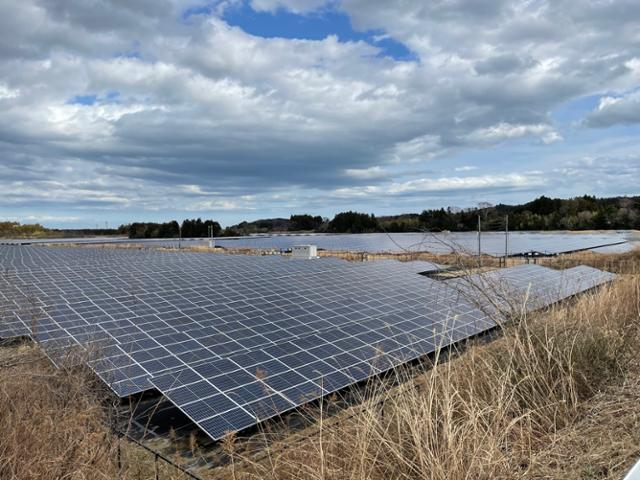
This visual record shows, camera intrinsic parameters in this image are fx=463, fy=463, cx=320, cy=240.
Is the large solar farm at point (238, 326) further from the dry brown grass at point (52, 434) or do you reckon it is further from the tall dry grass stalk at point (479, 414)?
the dry brown grass at point (52, 434)

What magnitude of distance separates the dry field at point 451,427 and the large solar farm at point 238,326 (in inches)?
20.5

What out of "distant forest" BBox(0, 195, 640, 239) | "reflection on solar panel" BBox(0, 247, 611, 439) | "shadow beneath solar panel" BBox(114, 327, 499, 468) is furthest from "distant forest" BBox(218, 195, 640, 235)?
"shadow beneath solar panel" BBox(114, 327, 499, 468)

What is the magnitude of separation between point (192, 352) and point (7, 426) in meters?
5.04

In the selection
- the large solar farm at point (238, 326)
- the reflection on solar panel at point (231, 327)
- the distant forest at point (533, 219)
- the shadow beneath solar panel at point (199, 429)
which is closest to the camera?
the shadow beneath solar panel at point (199, 429)

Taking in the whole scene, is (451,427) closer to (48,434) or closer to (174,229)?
(48,434)

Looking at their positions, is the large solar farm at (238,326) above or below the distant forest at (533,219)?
below

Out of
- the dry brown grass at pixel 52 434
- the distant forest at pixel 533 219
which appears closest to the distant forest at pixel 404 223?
the distant forest at pixel 533 219

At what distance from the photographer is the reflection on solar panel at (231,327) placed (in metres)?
8.13

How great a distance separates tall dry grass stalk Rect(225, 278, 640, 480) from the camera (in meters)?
3.87

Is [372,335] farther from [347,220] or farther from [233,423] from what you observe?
[347,220]

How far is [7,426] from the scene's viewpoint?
181 inches

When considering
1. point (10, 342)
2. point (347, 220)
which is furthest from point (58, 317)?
point (347, 220)

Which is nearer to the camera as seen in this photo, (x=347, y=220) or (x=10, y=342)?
(x=10, y=342)

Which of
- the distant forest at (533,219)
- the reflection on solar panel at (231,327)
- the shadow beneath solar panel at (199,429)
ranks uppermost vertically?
the distant forest at (533,219)
